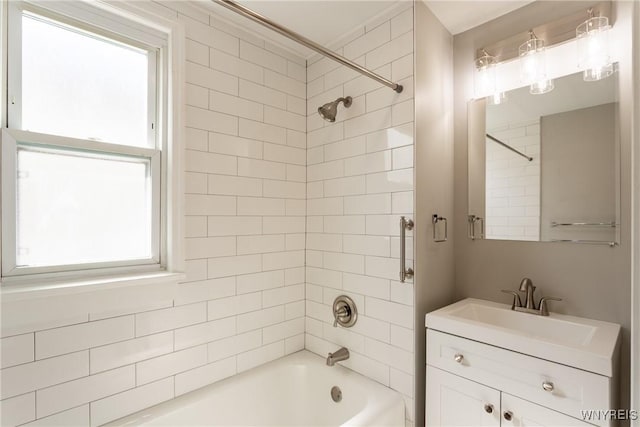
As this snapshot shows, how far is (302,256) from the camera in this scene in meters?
2.14

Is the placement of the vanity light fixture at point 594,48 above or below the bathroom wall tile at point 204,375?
above

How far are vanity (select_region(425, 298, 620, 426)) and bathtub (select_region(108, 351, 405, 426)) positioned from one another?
29 cm

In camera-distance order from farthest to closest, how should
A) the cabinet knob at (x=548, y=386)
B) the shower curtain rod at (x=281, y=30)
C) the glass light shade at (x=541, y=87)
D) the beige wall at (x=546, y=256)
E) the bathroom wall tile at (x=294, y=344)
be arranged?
the bathroom wall tile at (x=294, y=344)
the glass light shade at (x=541, y=87)
the beige wall at (x=546, y=256)
the cabinet knob at (x=548, y=386)
the shower curtain rod at (x=281, y=30)

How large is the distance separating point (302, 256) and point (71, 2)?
1725 millimetres

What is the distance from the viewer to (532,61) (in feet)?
5.32

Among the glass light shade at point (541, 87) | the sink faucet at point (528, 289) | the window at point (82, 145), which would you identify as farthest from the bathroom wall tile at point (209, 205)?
the glass light shade at point (541, 87)

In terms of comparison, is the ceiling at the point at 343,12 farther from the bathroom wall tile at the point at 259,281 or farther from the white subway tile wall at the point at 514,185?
the bathroom wall tile at the point at 259,281

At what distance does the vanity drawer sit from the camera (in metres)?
1.07

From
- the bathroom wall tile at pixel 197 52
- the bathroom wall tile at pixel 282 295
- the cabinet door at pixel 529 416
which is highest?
the bathroom wall tile at pixel 197 52

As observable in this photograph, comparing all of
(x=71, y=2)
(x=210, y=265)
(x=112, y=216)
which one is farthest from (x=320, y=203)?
(x=71, y=2)

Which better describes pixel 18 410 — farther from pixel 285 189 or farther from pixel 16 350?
pixel 285 189

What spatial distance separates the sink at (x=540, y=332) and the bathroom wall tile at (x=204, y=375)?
1.12m

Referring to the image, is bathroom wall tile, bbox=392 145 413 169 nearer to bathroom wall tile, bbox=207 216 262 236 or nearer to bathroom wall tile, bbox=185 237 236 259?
bathroom wall tile, bbox=207 216 262 236

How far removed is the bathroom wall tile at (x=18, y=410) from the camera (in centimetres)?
115
